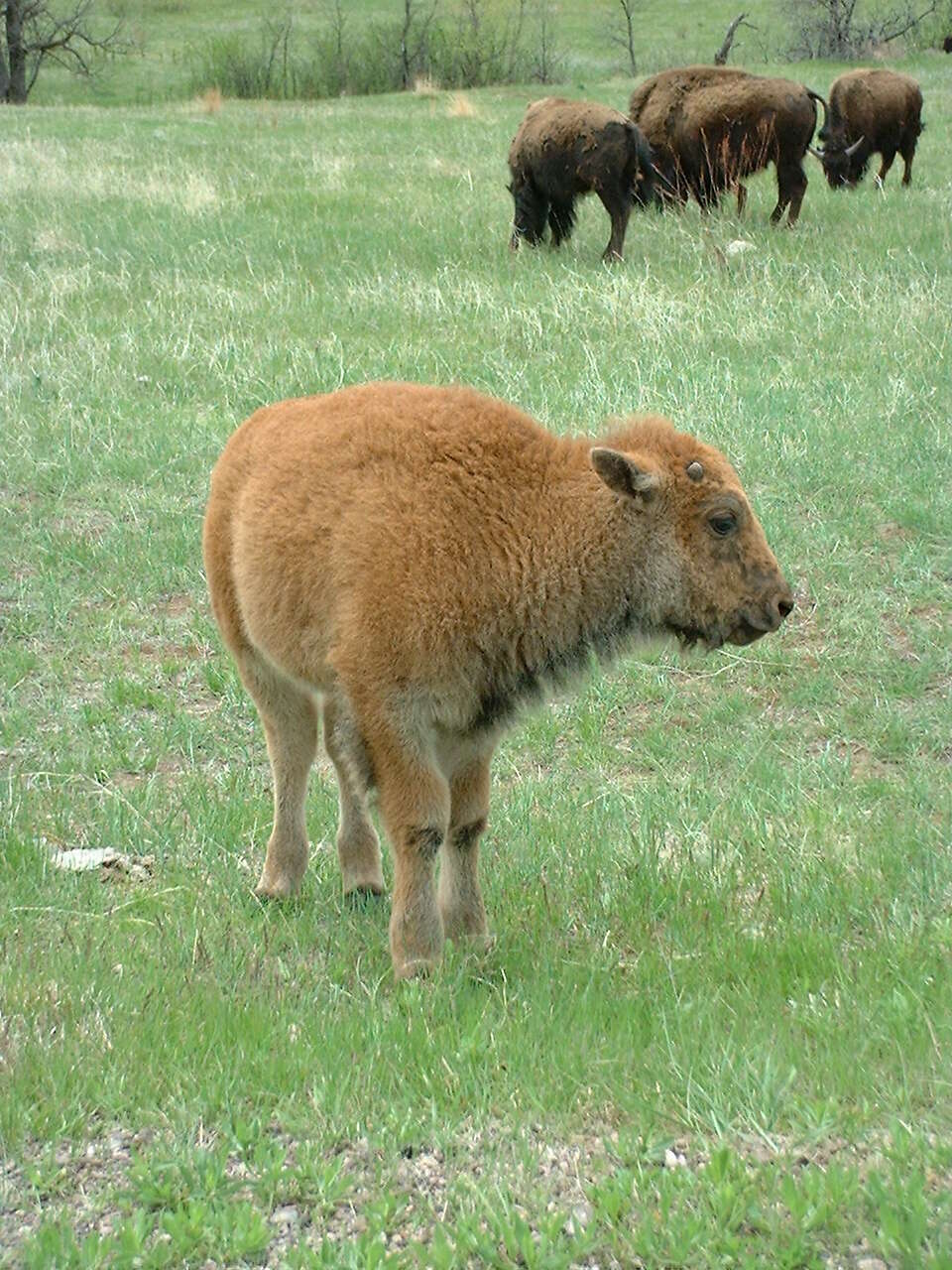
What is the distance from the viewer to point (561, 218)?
1819cm

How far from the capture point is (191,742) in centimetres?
755

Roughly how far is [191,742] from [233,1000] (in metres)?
3.02

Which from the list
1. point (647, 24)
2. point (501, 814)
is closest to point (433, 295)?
point (501, 814)

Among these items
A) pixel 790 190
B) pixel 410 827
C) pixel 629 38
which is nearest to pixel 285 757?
pixel 410 827

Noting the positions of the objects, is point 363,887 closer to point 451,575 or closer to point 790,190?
point 451,575

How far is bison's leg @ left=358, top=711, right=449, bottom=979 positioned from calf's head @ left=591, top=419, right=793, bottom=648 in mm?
998

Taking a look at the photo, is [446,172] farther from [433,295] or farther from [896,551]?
[896,551]

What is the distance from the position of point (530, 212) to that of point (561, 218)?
389 mm

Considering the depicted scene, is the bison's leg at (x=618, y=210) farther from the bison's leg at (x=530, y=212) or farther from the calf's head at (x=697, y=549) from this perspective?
the calf's head at (x=697, y=549)

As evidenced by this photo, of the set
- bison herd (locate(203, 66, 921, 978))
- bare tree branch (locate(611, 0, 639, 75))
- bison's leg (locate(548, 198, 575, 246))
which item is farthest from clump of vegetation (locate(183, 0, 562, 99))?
bison herd (locate(203, 66, 921, 978))

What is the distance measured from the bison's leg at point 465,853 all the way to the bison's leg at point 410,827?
0.30 m

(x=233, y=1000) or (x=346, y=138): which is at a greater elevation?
(x=233, y=1000)

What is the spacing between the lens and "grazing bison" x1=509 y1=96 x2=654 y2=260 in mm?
17594

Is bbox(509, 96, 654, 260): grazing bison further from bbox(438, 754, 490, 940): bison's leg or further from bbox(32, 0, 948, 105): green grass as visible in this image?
bbox(32, 0, 948, 105): green grass
